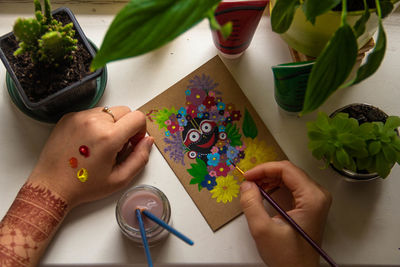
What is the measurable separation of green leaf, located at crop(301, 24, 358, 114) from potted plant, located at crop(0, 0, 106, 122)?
40cm

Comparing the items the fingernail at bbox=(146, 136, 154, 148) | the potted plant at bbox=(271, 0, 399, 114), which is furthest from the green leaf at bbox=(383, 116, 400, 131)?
the fingernail at bbox=(146, 136, 154, 148)

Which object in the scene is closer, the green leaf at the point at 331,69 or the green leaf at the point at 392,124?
the green leaf at the point at 331,69

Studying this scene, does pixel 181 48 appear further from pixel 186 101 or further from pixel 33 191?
pixel 33 191

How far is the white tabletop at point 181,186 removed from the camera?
733mm

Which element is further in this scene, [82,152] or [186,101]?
[186,101]

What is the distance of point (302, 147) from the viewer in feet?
2.60

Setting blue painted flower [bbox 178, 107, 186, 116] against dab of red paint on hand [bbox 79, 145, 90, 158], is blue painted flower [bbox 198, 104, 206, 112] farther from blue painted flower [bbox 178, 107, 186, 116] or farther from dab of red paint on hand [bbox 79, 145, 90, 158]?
dab of red paint on hand [bbox 79, 145, 90, 158]

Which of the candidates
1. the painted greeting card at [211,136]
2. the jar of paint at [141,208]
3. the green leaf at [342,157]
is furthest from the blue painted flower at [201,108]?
the green leaf at [342,157]

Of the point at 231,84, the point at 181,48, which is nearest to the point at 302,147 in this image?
the point at 231,84

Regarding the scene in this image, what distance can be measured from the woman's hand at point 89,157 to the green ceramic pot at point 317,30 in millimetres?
357

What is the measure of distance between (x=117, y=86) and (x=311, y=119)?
0.45 meters

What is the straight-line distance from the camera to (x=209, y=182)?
77 cm

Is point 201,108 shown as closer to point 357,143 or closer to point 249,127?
point 249,127

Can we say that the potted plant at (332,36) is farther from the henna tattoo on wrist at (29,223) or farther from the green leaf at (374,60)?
the henna tattoo on wrist at (29,223)
